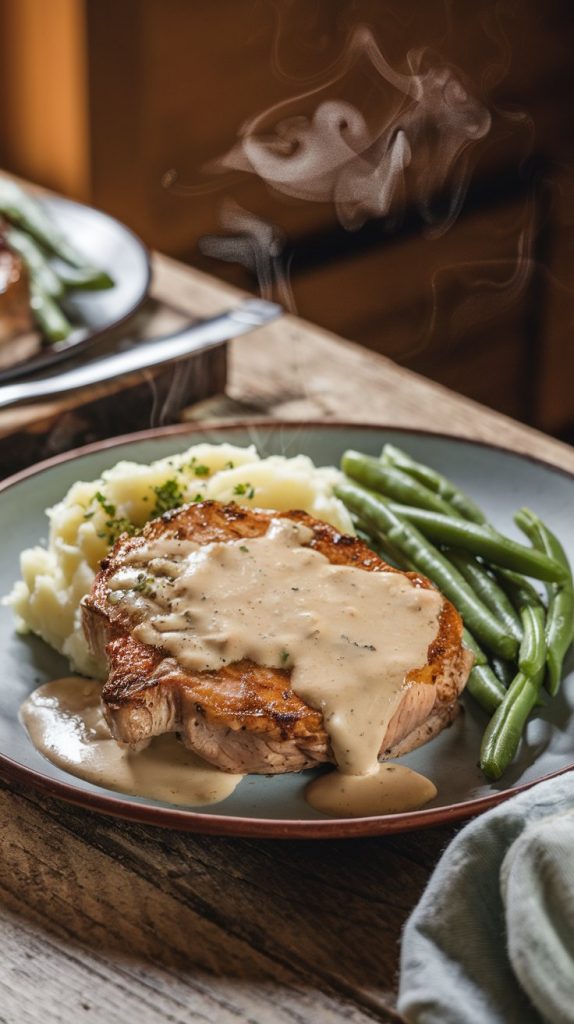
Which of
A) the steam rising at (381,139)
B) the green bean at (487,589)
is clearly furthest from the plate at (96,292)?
the green bean at (487,589)

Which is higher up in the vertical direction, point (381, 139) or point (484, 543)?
point (484, 543)

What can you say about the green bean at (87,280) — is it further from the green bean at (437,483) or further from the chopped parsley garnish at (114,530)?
the chopped parsley garnish at (114,530)

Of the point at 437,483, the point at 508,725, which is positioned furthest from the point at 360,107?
the point at 508,725

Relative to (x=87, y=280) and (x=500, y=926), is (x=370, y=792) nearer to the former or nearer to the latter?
(x=500, y=926)

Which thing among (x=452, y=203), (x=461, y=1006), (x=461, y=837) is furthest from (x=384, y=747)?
(x=452, y=203)

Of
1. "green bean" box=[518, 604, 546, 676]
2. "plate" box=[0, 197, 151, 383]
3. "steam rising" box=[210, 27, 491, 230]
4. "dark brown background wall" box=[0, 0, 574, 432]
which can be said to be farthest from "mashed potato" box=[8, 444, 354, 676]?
"dark brown background wall" box=[0, 0, 574, 432]

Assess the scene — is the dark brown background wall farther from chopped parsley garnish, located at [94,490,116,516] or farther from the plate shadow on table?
the plate shadow on table

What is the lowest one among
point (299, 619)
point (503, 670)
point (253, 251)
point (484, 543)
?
point (253, 251)
